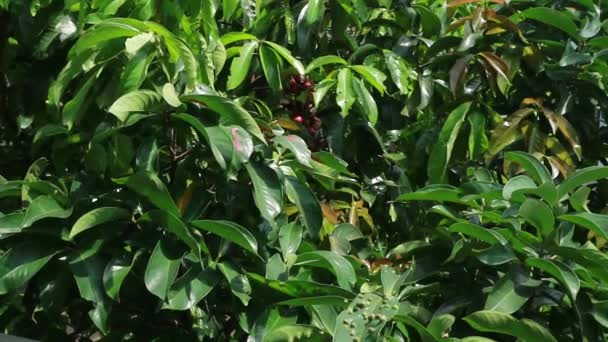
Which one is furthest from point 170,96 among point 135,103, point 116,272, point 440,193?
point 440,193

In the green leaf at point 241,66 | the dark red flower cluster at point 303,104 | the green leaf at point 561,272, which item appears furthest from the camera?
the dark red flower cluster at point 303,104

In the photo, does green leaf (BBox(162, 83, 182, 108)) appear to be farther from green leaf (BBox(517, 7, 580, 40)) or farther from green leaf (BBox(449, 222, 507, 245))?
green leaf (BBox(517, 7, 580, 40))

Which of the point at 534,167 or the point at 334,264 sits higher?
the point at 534,167

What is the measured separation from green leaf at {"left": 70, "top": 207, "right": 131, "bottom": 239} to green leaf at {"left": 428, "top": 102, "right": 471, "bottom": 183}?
2.90 ft

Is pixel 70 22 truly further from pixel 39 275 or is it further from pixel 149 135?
pixel 39 275

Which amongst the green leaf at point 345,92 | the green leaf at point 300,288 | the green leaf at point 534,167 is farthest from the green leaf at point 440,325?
the green leaf at point 345,92

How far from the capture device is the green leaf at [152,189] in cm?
192

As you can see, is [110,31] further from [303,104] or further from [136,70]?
[303,104]

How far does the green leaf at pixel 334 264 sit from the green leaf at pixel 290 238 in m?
0.03

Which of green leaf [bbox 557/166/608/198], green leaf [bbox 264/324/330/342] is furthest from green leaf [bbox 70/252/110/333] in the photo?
green leaf [bbox 557/166/608/198]

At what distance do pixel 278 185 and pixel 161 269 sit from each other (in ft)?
0.97

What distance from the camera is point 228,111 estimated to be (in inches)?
76.1

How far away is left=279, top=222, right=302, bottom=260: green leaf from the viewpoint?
6.71 ft

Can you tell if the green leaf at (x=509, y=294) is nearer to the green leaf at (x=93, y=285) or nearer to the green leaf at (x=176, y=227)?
the green leaf at (x=176, y=227)
